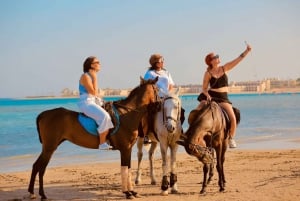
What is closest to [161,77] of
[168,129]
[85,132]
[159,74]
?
[159,74]

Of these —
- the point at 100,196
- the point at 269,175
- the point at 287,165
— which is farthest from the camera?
the point at 287,165

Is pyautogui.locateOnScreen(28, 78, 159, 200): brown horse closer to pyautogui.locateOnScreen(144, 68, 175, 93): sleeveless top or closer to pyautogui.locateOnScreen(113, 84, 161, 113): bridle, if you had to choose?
pyautogui.locateOnScreen(113, 84, 161, 113): bridle

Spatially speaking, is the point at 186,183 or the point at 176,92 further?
the point at 186,183

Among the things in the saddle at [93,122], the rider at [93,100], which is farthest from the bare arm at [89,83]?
the saddle at [93,122]

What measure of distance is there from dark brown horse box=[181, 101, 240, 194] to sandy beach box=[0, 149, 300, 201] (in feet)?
2.10

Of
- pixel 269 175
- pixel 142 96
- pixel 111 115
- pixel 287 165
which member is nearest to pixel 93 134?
pixel 111 115

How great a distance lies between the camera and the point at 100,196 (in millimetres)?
9031

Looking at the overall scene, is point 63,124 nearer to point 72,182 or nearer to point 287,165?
point 72,182

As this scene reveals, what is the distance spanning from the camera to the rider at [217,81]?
30.2ft

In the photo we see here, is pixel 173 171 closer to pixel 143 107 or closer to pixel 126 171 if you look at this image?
pixel 126 171

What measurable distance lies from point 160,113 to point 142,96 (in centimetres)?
47

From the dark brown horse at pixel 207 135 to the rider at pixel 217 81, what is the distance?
23 cm

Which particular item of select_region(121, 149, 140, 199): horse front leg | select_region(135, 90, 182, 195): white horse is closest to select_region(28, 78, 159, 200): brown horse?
select_region(121, 149, 140, 199): horse front leg

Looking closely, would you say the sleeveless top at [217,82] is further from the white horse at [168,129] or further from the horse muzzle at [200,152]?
the horse muzzle at [200,152]
